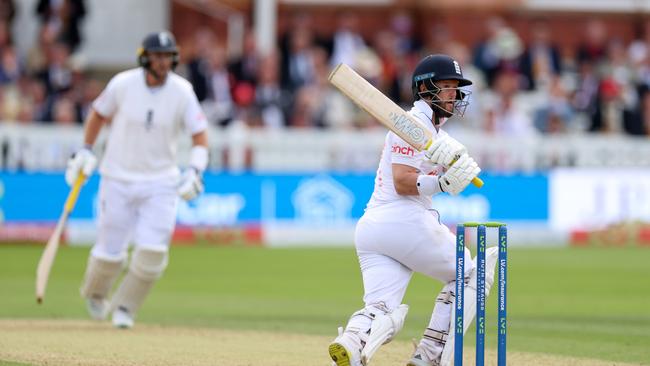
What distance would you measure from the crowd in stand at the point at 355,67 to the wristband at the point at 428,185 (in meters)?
11.8

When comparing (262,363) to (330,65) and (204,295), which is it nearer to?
(204,295)

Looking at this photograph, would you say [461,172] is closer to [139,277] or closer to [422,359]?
[422,359]

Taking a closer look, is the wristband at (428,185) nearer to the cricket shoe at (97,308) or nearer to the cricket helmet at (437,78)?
the cricket helmet at (437,78)

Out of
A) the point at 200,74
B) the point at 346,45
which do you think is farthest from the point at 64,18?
the point at 346,45

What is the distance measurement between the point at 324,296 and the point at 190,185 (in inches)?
125

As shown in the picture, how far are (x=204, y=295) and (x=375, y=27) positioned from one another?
12646 millimetres

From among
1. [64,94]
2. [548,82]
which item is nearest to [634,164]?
[548,82]

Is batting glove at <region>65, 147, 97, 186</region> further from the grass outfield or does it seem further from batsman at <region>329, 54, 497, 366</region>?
batsman at <region>329, 54, 497, 366</region>

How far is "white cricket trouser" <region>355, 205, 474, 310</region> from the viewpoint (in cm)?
720

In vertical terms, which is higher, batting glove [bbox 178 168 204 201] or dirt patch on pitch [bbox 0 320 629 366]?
batting glove [bbox 178 168 204 201]

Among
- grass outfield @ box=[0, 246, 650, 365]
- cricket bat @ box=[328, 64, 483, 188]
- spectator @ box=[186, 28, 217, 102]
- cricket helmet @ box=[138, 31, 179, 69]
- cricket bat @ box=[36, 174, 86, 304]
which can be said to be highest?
spectator @ box=[186, 28, 217, 102]

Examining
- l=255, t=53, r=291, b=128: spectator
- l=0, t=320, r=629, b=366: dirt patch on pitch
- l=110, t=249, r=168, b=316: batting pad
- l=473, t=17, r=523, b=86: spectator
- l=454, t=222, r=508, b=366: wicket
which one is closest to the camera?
l=454, t=222, r=508, b=366: wicket

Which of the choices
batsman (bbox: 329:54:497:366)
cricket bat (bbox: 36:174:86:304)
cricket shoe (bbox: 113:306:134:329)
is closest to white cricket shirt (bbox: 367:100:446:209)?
batsman (bbox: 329:54:497:366)

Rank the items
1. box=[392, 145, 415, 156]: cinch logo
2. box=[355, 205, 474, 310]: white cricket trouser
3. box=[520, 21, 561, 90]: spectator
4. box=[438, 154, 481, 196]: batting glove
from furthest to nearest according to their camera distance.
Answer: box=[520, 21, 561, 90]: spectator → box=[355, 205, 474, 310]: white cricket trouser → box=[392, 145, 415, 156]: cinch logo → box=[438, 154, 481, 196]: batting glove
